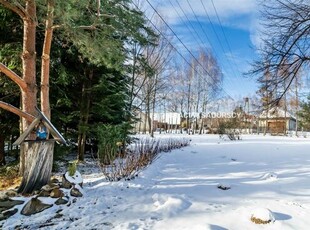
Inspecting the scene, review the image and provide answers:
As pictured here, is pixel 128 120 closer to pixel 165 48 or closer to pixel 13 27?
pixel 13 27

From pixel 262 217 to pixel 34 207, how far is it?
11.1 ft

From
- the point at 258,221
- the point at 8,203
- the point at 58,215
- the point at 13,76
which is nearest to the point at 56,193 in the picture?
the point at 58,215

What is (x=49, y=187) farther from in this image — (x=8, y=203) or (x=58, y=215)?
(x=58, y=215)

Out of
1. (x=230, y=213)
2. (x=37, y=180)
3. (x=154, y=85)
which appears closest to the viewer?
(x=230, y=213)

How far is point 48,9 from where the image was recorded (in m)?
4.74

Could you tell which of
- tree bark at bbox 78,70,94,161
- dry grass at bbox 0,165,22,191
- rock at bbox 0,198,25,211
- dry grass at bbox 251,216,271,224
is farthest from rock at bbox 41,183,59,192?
tree bark at bbox 78,70,94,161

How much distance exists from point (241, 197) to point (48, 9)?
15.6 feet

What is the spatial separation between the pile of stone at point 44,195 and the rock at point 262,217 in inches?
113

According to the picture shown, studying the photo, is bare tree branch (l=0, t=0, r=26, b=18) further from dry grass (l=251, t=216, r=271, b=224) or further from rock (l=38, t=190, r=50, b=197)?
dry grass (l=251, t=216, r=271, b=224)

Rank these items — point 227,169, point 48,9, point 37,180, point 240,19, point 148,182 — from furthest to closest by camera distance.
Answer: point 240,19 → point 227,169 → point 148,182 → point 37,180 → point 48,9

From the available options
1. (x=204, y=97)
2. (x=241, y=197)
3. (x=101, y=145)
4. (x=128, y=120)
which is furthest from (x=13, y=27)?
(x=204, y=97)

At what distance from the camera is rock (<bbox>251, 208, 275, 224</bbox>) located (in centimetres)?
367

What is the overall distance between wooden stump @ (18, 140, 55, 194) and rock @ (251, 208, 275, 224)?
3.73 meters

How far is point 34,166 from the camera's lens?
16.5ft
